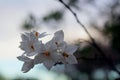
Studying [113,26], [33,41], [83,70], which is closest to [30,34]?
[33,41]

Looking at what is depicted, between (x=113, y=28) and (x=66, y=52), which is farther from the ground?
(x=113, y=28)

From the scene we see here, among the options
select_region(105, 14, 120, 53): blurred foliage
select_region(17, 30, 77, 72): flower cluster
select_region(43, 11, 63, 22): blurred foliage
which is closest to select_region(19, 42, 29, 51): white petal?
select_region(17, 30, 77, 72): flower cluster

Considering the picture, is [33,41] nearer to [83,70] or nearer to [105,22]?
[105,22]

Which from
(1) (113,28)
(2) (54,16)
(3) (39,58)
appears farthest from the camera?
(2) (54,16)

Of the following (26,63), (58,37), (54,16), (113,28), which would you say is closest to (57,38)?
(58,37)

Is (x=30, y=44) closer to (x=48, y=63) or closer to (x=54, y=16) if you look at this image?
(x=48, y=63)

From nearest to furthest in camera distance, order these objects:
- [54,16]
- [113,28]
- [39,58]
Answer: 1. [39,58]
2. [113,28]
3. [54,16]

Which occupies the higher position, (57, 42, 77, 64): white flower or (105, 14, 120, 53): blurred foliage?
(105, 14, 120, 53): blurred foliage

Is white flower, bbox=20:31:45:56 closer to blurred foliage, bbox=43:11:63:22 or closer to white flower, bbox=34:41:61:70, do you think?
white flower, bbox=34:41:61:70
